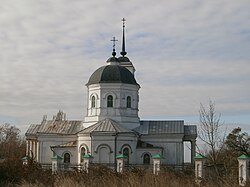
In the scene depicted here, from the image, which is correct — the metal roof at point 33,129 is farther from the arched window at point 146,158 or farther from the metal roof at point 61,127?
the arched window at point 146,158

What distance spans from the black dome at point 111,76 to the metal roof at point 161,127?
4.19 m

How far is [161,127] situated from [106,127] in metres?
6.11

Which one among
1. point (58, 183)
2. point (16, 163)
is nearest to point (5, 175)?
point (16, 163)

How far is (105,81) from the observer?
42625mm

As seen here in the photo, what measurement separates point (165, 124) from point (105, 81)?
7.10 m

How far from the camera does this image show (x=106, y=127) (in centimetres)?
4041

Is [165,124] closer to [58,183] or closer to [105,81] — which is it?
[105,81]

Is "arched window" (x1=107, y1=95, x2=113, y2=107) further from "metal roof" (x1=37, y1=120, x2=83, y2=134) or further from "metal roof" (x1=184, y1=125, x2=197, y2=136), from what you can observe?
"metal roof" (x1=184, y1=125, x2=197, y2=136)

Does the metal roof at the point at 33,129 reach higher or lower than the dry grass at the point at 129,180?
higher

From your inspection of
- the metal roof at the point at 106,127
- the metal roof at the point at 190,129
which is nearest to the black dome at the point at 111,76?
the metal roof at the point at 106,127

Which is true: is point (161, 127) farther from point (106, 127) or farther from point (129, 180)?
A: point (129, 180)

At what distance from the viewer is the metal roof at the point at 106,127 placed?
40.0m

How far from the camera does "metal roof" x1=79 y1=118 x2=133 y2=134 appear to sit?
4000cm

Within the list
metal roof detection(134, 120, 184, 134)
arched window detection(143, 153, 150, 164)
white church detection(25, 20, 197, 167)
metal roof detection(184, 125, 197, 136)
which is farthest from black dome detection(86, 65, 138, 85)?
arched window detection(143, 153, 150, 164)
